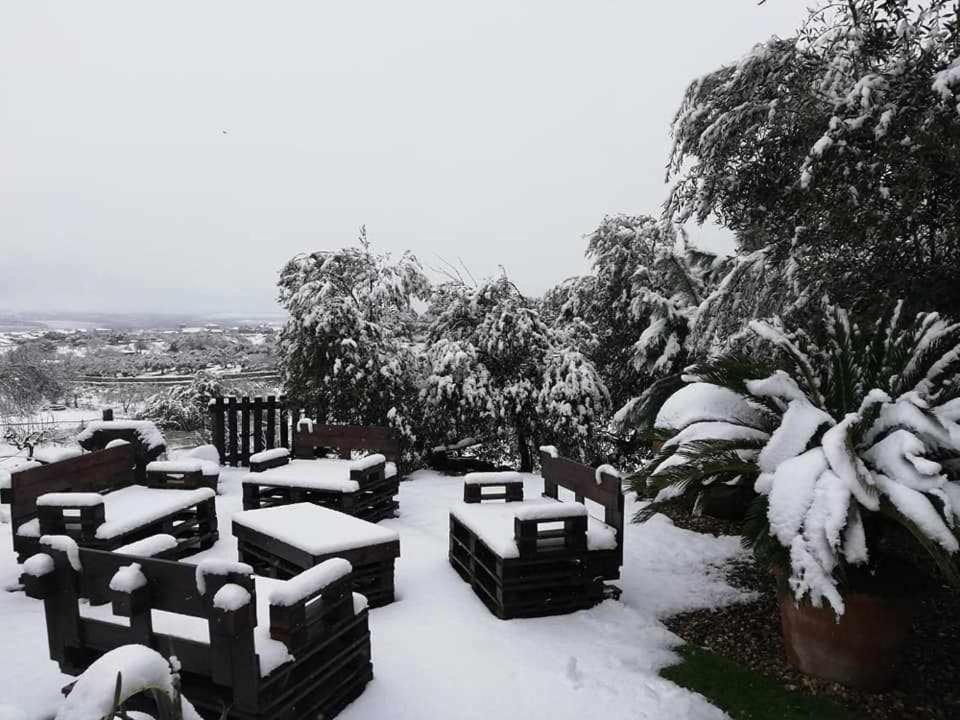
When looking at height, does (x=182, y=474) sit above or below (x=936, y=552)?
below

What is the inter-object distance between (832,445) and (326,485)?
449 centimetres

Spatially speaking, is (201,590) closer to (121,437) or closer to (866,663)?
(866,663)

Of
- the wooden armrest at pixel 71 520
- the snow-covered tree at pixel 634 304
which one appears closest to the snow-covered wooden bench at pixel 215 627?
the wooden armrest at pixel 71 520

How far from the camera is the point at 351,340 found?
8.70 meters

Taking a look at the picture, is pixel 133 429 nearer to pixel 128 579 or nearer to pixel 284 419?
pixel 284 419

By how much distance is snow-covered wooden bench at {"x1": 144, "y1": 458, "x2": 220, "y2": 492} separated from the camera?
18.6 ft

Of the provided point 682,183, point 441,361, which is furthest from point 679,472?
point 441,361

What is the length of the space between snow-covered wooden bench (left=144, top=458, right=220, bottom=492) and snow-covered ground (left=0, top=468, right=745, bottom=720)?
705mm

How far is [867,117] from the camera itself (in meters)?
4.00

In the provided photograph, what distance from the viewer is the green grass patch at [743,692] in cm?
308

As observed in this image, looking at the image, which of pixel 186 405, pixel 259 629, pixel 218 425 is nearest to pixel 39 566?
pixel 259 629

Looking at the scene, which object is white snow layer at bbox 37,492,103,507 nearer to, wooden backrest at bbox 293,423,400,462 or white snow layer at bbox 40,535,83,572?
white snow layer at bbox 40,535,83,572

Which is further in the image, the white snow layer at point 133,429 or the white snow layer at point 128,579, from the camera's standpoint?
the white snow layer at point 133,429

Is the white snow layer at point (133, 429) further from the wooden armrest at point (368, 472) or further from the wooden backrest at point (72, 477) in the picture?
the wooden armrest at point (368, 472)
